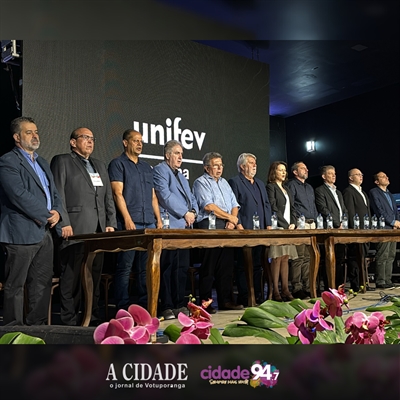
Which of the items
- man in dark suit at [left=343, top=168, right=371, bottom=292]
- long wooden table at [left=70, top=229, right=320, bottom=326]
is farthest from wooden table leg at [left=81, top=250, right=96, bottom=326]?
man in dark suit at [left=343, top=168, right=371, bottom=292]

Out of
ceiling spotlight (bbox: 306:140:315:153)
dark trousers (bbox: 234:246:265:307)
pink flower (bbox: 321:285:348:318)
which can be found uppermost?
ceiling spotlight (bbox: 306:140:315:153)

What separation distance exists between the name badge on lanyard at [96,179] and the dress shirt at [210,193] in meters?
0.88

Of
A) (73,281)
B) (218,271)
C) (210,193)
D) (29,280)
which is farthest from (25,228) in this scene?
(218,271)

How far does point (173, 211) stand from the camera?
14.2 feet

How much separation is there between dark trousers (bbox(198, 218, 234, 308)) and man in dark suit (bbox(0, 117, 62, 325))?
1.49 meters

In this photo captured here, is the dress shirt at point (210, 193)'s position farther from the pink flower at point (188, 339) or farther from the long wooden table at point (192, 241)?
the pink flower at point (188, 339)

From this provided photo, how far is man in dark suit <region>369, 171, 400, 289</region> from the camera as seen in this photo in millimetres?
6316

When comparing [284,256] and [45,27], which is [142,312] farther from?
[284,256]

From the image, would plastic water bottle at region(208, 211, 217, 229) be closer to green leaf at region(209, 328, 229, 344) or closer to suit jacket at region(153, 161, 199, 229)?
suit jacket at region(153, 161, 199, 229)

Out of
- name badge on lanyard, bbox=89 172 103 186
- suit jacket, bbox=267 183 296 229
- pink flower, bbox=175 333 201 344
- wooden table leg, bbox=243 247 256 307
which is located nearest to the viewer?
pink flower, bbox=175 333 201 344

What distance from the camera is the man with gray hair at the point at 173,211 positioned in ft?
14.1

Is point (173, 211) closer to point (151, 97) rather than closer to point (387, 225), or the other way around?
point (151, 97)

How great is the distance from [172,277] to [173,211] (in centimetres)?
53

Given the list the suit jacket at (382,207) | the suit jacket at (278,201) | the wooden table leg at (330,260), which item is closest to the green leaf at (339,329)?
the wooden table leg at (330,260)
